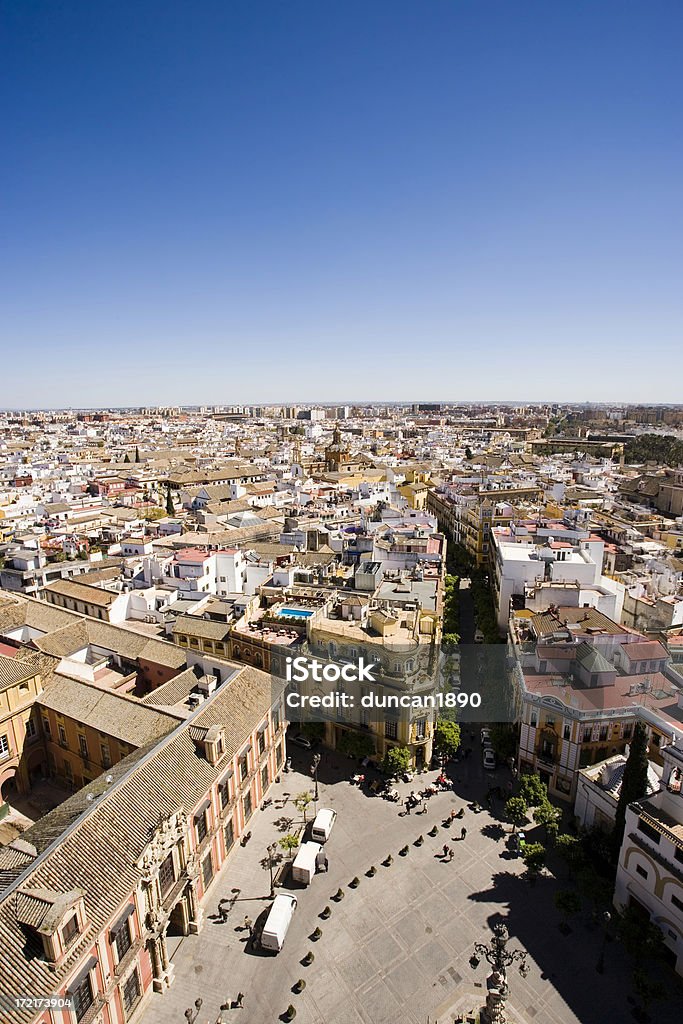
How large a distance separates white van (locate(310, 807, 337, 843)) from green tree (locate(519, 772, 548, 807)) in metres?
12.1

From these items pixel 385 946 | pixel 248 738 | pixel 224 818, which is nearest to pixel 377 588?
pixel 248 738

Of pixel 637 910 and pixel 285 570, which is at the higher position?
pixel 285 570

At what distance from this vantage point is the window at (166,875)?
81.0ft

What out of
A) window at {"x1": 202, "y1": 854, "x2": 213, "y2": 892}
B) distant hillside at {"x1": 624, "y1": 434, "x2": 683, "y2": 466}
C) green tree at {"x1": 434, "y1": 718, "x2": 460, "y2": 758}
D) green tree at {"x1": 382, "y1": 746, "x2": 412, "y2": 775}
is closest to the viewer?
window at {"x1": 202, "y1": 854, "x2": 213, "y2": 892}

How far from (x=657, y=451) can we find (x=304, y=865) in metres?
169

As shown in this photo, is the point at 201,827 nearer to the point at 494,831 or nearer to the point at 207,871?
the point at 207,871

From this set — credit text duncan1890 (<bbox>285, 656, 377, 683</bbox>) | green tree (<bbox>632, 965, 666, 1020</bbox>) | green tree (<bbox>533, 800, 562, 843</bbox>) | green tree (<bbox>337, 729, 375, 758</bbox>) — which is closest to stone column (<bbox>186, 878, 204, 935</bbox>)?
green tree (<bbox>337, 729, 375, 758</bbox>)

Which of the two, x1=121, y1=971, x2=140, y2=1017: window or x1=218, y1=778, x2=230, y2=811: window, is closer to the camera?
x1=121, y1=971, x2=140, y2=1017: window

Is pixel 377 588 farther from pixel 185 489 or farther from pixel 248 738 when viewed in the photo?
pixel 185 489

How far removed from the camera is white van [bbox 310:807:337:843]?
32406mm

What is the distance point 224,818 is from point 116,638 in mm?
20035

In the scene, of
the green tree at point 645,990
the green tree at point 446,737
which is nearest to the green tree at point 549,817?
the green tree at point 446,737

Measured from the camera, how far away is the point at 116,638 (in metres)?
44.9

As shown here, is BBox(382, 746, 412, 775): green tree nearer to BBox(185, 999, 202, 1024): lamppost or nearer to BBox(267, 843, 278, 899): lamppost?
BBox(267, 843, 278, 899): lamppost
